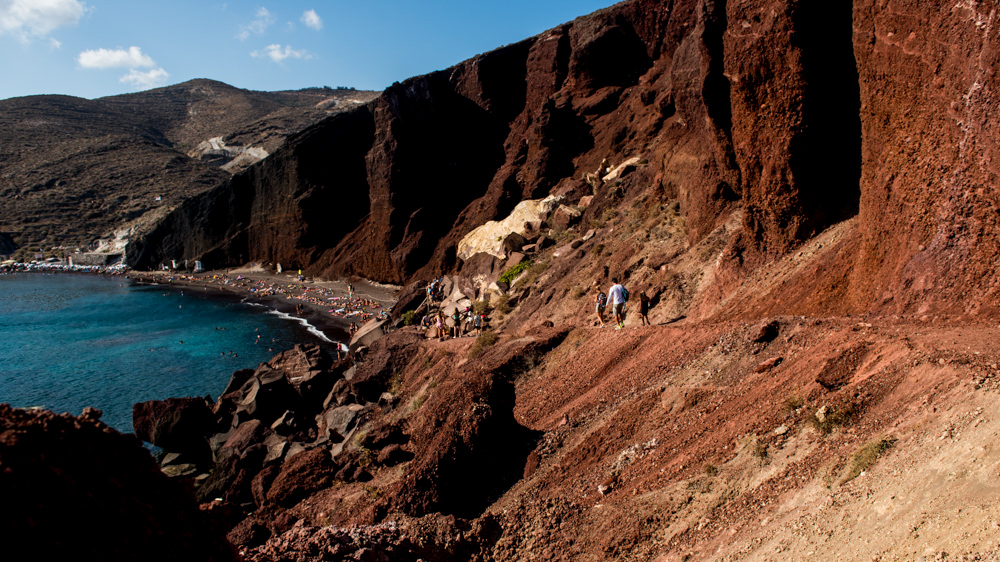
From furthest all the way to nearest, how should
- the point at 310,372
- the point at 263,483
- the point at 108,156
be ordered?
the point at 108,156, the point at 310,372, the point at 263,483

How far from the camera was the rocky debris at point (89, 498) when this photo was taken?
9.70 ft

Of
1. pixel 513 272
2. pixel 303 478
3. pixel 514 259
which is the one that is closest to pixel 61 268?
pixel 514 259

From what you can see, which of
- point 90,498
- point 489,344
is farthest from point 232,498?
point 90,498

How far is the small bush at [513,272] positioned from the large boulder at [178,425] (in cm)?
1275

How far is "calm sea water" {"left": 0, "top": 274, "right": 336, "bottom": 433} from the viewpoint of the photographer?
89.7 feet

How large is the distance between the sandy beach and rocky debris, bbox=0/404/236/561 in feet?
107

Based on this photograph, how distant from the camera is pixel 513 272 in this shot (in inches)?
987

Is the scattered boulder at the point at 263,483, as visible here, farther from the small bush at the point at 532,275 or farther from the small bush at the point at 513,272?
Result: the small bush at the point at 513,272

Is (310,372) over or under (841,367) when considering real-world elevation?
under

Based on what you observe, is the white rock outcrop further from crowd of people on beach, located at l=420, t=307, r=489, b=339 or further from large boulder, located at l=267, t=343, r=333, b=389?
large boulder, located at l=267, t=343, r=333, b=389

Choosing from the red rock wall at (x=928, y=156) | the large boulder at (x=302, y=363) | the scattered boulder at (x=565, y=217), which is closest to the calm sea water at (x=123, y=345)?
the large boulder at (x=302, y=363)

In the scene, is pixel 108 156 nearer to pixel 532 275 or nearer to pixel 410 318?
pixel 410 318

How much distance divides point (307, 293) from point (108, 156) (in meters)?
79.1

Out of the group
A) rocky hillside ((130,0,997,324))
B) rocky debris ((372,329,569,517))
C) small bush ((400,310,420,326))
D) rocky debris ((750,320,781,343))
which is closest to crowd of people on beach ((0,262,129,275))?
rocky hillside ((130,0,997,324))
